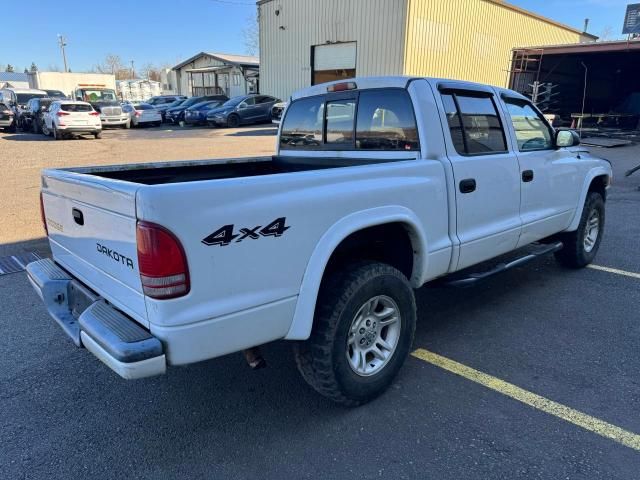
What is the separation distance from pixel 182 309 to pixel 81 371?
5.63 feet

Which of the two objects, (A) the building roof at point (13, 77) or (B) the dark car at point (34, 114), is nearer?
(B) the dark car at point (34, 114)

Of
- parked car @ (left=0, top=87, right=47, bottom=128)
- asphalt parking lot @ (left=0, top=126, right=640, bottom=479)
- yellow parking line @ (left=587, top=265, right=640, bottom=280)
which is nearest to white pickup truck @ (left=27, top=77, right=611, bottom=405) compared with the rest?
asphalt parking lot @ (left=0, top=126, right=640, bottom=479)

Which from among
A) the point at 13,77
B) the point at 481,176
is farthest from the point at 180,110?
the point at 13,77

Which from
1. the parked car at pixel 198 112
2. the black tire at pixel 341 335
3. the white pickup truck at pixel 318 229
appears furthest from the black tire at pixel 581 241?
the parked car at pixel 198 112

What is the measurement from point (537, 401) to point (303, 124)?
289cm

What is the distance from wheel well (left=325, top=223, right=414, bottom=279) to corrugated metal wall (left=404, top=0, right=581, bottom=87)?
2055 cm

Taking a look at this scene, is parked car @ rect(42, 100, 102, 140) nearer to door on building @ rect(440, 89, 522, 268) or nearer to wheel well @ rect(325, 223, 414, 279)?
door on building @ rect(440, 89, 522, 268)

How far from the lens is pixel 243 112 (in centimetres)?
2552

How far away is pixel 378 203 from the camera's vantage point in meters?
2.79

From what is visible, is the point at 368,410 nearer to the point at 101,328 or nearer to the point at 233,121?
the point at 101,328

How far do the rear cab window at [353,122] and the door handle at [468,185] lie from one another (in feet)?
1.38

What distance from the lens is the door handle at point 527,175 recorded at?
4008 millimetres

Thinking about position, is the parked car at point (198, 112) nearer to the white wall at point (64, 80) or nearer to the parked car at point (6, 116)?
the parked car at point (6, 116)

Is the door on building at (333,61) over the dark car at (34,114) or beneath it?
over
